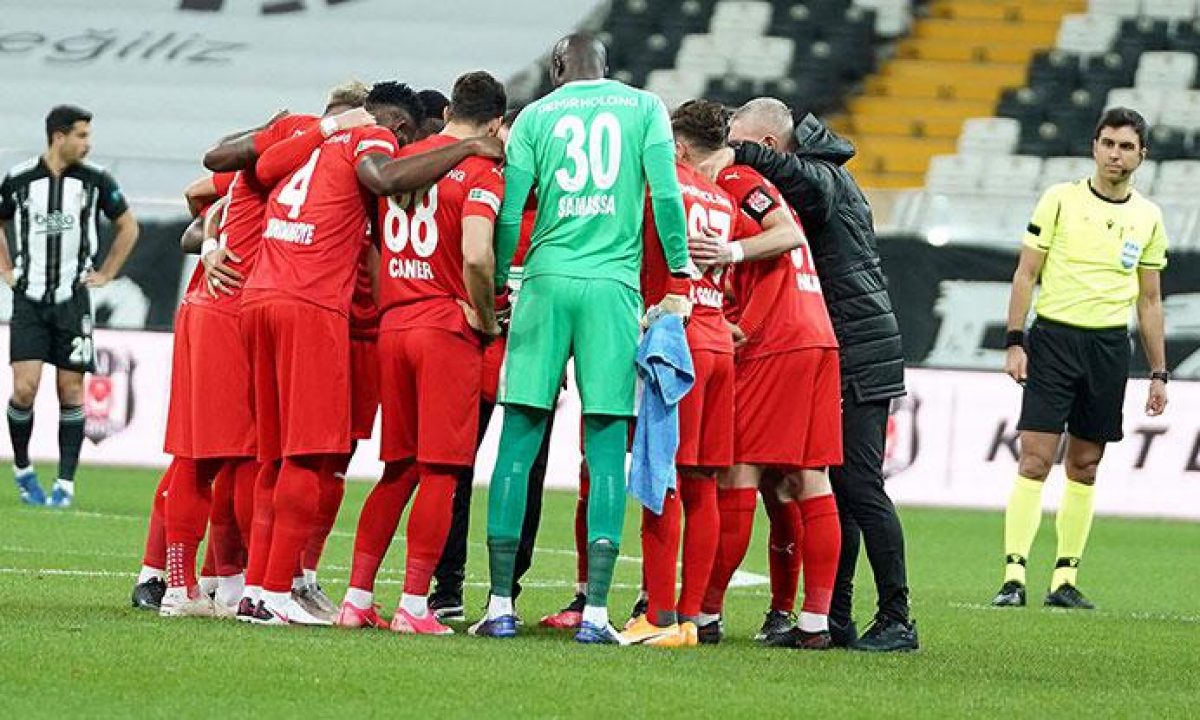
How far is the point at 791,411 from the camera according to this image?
8.82 m

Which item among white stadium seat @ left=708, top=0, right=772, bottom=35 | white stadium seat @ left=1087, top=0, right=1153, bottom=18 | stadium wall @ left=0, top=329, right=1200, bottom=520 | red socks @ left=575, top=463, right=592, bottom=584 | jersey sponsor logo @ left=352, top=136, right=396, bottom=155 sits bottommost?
stadium wall @ left=0, top=329, right=1200, bottom=520

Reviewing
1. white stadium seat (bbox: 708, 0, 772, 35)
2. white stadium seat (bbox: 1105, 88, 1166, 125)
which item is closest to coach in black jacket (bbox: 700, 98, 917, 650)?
white stadium seat (bbox: 1105, 88, 1166, 125)

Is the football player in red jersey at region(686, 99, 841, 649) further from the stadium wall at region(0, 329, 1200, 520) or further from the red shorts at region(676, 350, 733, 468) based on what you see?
the stadium wall at region(0, 329, 1200, 520)

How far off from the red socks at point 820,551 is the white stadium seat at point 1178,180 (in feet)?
45.1

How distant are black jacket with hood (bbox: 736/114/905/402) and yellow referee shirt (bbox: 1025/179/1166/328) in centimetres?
276

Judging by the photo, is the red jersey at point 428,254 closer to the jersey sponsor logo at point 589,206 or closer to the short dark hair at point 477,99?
the short dark hair at point 477,99

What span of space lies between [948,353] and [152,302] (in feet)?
20.5

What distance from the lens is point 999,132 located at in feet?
78.3

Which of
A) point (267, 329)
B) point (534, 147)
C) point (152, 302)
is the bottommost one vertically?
point (152, 302)

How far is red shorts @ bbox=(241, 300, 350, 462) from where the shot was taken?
8.55 meters

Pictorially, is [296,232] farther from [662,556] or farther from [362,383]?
[662,556]

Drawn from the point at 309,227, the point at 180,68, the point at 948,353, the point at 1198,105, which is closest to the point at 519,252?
the point at 309,227

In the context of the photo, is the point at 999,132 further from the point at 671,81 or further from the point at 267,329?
the point at 267,329

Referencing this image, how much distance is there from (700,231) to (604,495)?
3.37 feet
